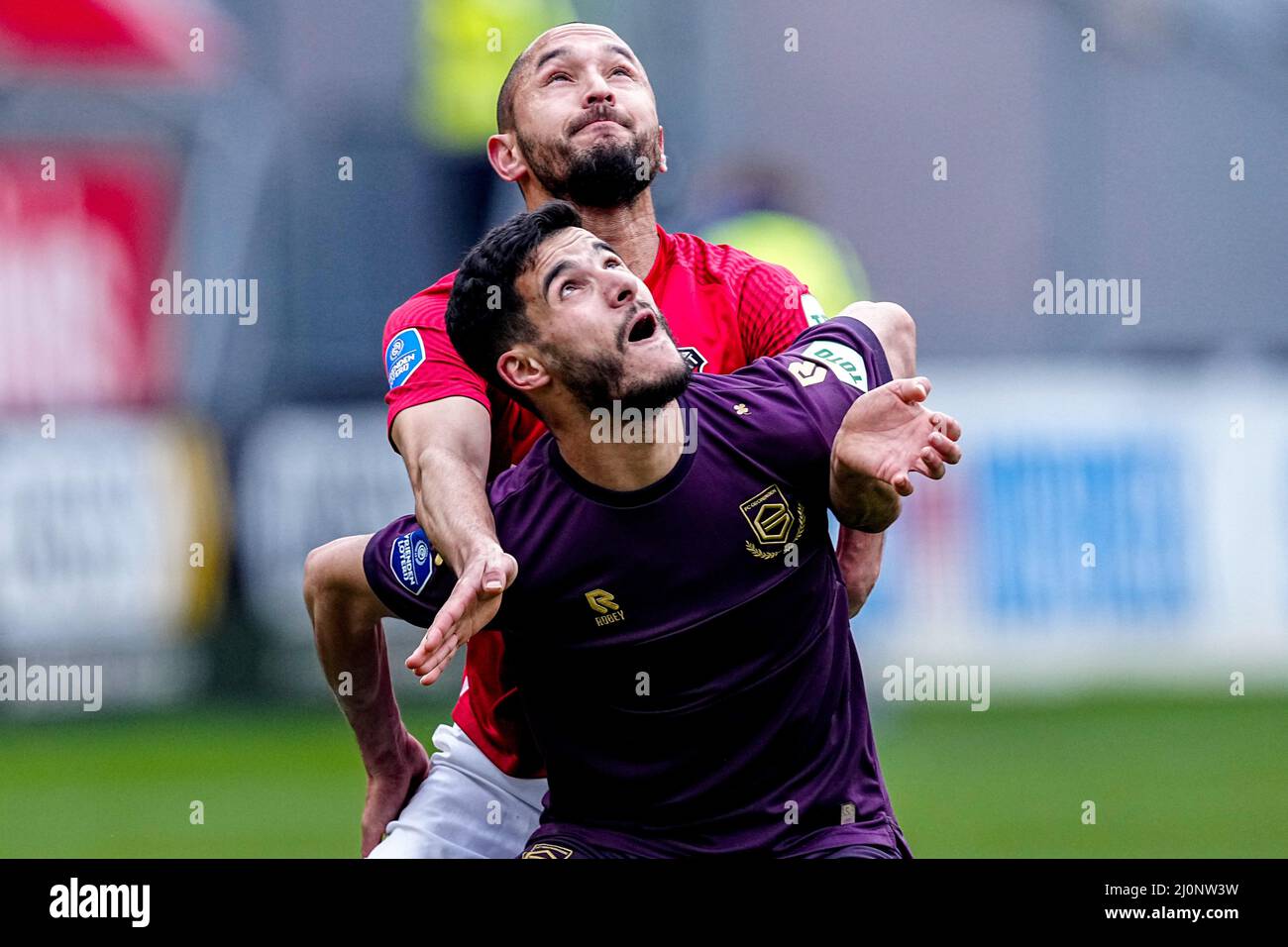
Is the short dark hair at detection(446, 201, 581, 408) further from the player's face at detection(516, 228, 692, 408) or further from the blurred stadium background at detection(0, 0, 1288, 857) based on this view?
the blurred stadium background at detection(0, 0, 1288, 857)

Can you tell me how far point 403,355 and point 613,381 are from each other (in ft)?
2.36

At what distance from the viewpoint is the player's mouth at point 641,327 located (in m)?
4.01

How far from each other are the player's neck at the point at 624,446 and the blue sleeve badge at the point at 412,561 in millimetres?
343

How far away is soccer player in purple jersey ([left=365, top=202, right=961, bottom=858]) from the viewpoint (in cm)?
399

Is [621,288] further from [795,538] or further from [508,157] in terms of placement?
[508,157]

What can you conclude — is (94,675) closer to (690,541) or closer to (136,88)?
(136,88)

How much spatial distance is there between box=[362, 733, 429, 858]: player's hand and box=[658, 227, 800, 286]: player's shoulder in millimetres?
1346

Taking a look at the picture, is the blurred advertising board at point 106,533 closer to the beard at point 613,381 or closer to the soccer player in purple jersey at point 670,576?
the soccer player in purple jersey at point 670,576

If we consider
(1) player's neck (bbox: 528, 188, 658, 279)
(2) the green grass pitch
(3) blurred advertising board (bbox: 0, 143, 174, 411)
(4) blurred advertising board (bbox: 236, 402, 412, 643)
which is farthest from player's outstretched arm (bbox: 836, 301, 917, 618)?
(3) blurred advertising board (bbox: 0, 143, 174, 411)

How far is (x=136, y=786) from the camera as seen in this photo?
9.95m

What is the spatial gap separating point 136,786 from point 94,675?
1.20m

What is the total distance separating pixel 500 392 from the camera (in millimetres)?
4469

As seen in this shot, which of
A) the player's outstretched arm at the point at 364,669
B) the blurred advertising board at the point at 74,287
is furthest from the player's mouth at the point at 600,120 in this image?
the blurred advertising board at the point at 74,287

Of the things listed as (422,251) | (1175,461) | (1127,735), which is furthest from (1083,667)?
(422,251)
